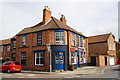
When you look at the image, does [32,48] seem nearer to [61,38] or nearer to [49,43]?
[49,43]

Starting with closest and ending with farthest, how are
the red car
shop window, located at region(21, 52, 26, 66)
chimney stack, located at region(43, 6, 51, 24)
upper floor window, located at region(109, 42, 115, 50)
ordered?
the red car → chimney stack, located at region(43, 6, 51, 24) → shop window, located at region(21, 52, 26, 66) → upper floor window, located at region(109, 42, 115, 50)

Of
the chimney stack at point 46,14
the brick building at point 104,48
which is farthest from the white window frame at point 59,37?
the brick building at point 104,48

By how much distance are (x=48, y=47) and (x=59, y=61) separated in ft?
8.99

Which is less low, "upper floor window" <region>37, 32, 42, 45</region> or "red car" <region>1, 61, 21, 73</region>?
"upper floor window" <region>37, 32, 42, 45</region>

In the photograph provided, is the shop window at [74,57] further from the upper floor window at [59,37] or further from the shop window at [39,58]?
the shop window at [39,58]

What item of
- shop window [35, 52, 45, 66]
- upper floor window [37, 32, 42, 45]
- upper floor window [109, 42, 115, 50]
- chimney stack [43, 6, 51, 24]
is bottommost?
shop window [35, 52, 45, 66]

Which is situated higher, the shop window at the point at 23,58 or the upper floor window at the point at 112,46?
the upper floor window at the point at 112,46

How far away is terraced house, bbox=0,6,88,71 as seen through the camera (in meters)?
18.8

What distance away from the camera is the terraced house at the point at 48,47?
18812 millimetres

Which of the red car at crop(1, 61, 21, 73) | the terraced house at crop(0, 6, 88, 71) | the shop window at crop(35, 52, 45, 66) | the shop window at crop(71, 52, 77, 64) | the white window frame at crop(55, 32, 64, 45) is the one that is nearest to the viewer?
the red car at crop(1, 61, 21, 73)

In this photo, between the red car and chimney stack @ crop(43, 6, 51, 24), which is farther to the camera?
chimney stack @ crop(43, 6, 51, 24)

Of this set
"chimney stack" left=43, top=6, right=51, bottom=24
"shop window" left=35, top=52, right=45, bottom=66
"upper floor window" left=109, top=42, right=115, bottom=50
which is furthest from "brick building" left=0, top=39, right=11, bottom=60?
"upper floor window" left=109, top=42, right=115, bottom=50

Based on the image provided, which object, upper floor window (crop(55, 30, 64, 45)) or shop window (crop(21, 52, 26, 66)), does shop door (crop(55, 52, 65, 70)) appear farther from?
shop window (crop(21, 52, 26, 66))

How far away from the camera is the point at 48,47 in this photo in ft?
59.2
